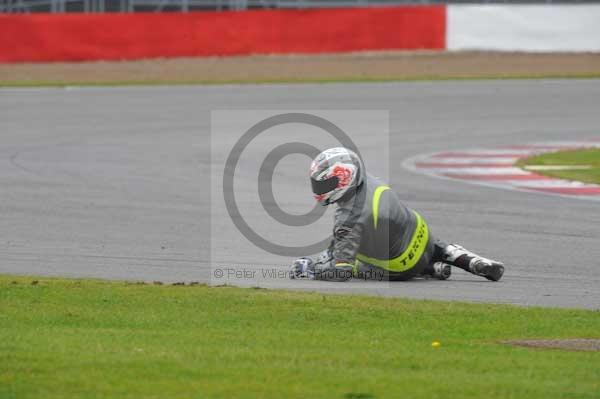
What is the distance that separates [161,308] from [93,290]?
0.87 m

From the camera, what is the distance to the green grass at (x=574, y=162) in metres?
16.2

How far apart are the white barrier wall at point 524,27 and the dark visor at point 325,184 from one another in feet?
76.8

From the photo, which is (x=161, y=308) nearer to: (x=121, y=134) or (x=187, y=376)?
(x=187, y=376)

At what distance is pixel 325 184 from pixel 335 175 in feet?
0.33

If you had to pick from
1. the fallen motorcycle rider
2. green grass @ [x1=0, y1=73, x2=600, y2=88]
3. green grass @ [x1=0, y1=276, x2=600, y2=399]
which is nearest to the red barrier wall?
green grass @ [x1=0, y1=73, x2=600, y2=88]

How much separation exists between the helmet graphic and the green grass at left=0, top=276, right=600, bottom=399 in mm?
825

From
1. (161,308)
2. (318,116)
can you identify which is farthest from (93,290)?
(318,116)

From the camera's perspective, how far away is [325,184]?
9.25m

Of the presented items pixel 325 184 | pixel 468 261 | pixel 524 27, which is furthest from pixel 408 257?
pixel 524 27

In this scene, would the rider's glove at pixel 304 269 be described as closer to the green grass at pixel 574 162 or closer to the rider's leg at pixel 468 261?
the rider's leg at pixel 468 261

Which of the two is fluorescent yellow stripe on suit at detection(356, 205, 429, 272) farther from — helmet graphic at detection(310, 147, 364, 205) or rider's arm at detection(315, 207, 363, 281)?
helmet graphic at detection(310, 147, 364, 205)

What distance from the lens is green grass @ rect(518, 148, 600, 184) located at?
16.2 metres

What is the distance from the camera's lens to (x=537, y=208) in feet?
44.8

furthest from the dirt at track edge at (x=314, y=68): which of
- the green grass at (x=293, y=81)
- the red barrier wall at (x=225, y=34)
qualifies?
the red barrier wall at (x=225, y=34)
